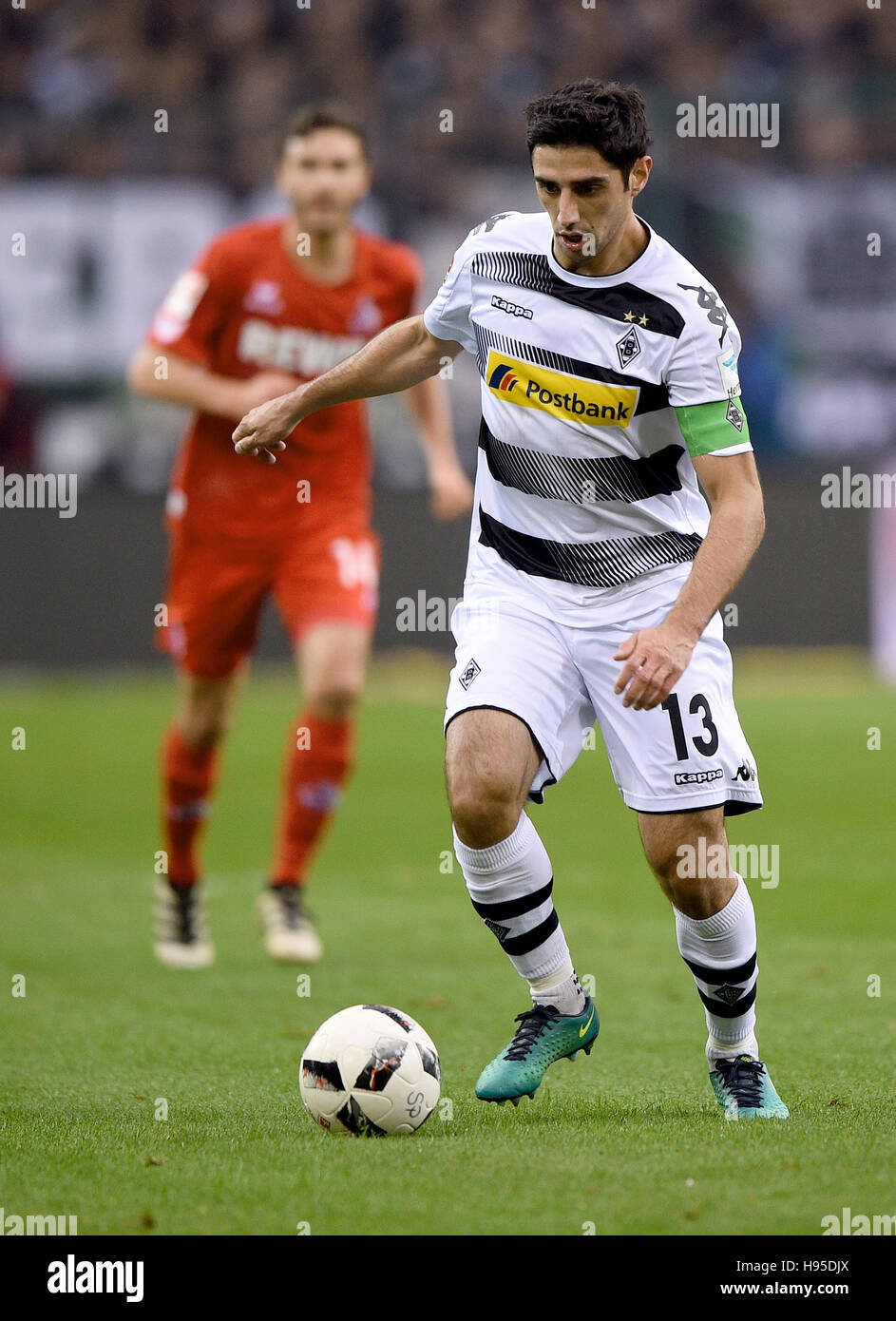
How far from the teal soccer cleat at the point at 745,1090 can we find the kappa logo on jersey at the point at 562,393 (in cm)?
147

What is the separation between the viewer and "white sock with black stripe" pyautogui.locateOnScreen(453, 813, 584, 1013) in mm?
4168

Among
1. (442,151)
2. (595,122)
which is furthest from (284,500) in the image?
(442,151)

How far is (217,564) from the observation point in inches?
267

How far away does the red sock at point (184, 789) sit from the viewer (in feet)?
22.2

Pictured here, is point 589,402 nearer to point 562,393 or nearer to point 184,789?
point 562,393

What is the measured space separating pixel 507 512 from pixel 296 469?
8.42 feet

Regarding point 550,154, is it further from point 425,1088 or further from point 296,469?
point 296,469

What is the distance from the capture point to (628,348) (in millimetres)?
3988

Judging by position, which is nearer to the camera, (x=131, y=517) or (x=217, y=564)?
(x=217, y=564)

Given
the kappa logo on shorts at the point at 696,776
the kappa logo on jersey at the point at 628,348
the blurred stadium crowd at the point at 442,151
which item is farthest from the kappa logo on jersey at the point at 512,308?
the blurred stadium crowd at the point at 442,151

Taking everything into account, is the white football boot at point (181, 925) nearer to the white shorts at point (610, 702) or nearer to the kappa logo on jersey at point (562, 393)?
the white shorts at point (610, 702)

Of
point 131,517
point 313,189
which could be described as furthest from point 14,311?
point 313,189

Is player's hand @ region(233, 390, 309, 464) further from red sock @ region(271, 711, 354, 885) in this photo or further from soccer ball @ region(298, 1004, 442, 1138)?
red sock @ region(271, 711, 354, 885)
